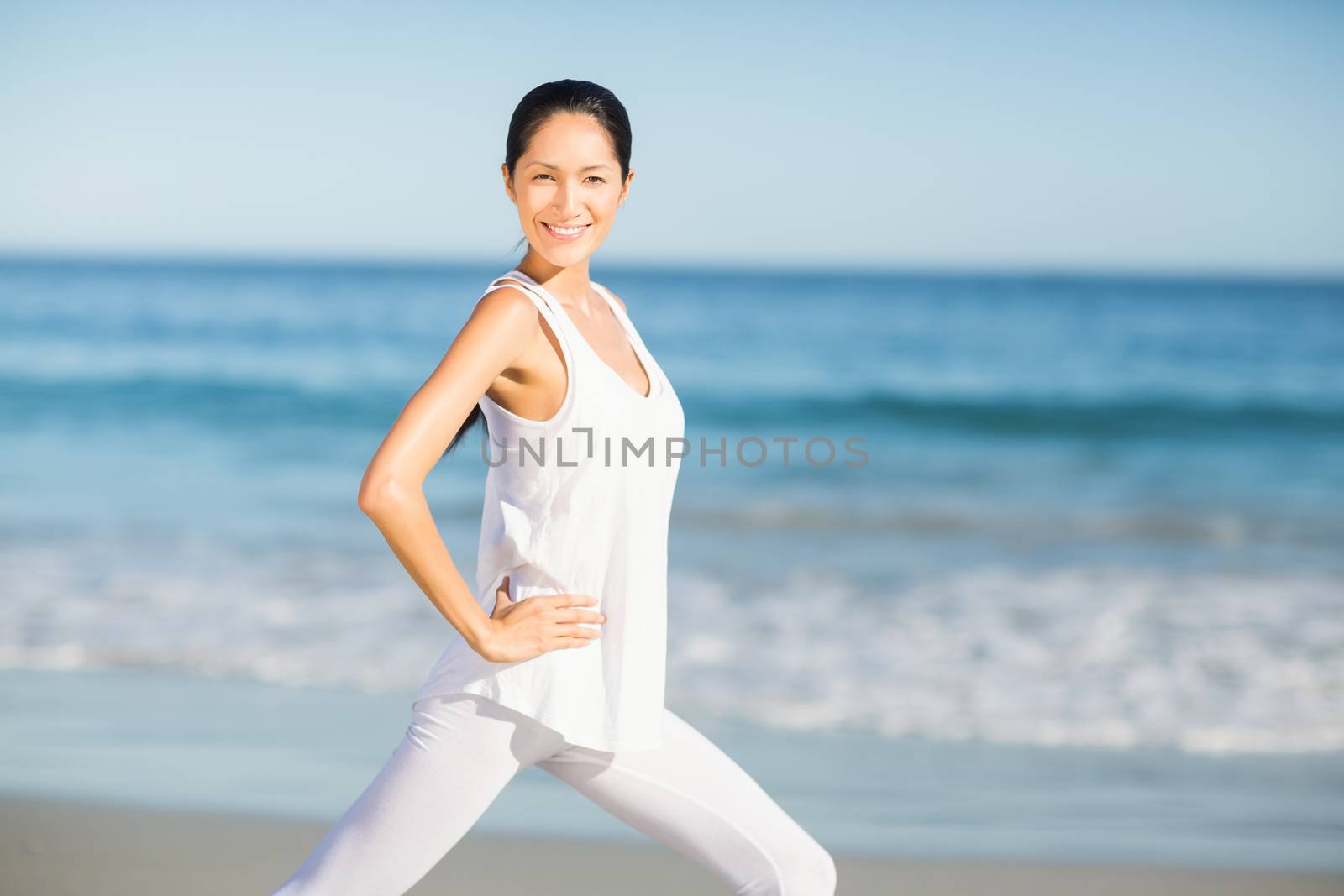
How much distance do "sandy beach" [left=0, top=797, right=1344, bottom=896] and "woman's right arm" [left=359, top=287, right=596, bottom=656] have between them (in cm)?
187

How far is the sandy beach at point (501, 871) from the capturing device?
11.6 ft

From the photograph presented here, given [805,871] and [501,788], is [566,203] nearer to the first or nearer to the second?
[501,788]

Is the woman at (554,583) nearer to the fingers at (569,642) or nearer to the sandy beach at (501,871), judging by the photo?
the fingers at (569,642)

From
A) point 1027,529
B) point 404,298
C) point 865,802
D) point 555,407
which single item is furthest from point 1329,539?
point 404,298

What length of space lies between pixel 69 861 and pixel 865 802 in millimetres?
2394

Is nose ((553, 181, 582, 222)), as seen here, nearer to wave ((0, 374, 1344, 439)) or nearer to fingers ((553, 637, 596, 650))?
fingers ((553, 637, 596, 650))

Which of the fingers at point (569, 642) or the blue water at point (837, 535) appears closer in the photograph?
the fingers at point (569, 642)

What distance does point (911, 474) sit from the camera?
12.5 meters

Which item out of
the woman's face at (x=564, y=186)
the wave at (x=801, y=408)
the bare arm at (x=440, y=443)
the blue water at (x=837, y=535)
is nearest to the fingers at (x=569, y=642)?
the bare arm at (x=440, y=443)

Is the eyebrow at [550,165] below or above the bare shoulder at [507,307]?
above

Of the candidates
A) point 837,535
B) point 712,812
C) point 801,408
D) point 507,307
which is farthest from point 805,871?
point 801,408

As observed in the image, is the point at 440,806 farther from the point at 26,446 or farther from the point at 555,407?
the point at 26,446

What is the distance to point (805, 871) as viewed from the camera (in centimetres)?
201

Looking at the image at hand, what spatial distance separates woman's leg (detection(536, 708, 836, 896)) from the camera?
201cm
